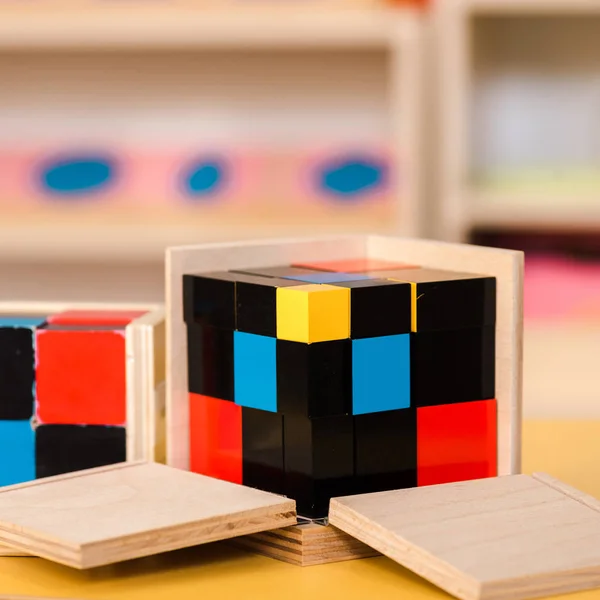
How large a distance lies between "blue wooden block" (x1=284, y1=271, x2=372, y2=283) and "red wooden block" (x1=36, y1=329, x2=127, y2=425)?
0.55ft

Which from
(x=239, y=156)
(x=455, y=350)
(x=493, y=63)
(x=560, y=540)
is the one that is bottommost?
(x=560, y=540)

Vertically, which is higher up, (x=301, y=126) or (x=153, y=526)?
(x=301, y=126)

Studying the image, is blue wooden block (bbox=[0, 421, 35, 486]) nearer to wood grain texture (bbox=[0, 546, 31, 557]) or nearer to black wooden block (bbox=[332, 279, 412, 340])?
wood grain texture (bbox=[0, 546, 31, 557])

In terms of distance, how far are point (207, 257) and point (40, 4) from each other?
1.35m

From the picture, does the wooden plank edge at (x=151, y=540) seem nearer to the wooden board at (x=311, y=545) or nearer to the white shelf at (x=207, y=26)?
the wooden board at (x=311, y=545)

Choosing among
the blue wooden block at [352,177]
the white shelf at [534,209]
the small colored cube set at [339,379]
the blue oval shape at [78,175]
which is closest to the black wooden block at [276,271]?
the small colored cube set at [339,379]

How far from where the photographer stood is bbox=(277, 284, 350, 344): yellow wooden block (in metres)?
0.85

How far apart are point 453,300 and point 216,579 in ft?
0.98

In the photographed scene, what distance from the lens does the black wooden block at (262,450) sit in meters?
0.88

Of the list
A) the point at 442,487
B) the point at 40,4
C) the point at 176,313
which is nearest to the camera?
the point at 442,487

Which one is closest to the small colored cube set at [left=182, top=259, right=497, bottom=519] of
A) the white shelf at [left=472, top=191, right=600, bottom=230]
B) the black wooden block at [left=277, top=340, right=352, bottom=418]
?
the black wooden block at [left=277, top=340, right=352, bottom=418]

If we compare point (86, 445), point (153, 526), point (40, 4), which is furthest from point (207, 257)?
point (40, 4)

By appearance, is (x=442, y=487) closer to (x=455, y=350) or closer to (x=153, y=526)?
(x=455, y=350)

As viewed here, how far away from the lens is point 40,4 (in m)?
2.15
